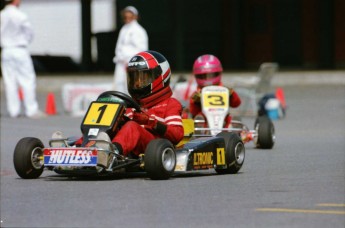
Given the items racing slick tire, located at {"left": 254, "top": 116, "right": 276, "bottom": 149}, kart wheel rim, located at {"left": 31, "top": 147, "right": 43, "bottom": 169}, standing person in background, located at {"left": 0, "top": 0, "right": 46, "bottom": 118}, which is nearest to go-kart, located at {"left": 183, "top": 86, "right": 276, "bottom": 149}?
racing slick tire, located at {"left": 254, "top": 116, "right": 276, "bottom": 149}

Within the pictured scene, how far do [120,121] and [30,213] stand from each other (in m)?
2.20

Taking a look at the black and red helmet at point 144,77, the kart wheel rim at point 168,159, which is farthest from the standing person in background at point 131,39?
the kart wheel rim at point 168,159

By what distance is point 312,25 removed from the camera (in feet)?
110

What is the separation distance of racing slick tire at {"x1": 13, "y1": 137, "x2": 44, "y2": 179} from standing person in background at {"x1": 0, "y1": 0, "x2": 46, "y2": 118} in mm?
9708

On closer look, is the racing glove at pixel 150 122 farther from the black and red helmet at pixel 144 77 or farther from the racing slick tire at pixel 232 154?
the racing slick tire at pixel 232 154

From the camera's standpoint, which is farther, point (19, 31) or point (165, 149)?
point (19, 31)

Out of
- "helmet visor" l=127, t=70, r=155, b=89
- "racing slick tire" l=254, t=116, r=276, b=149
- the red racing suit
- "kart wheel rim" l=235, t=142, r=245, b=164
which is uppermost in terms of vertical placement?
"helmet visor" l=127, t=70, r=155, b=89

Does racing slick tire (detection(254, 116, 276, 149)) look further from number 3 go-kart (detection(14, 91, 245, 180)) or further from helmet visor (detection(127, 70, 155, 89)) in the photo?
helmet visor (detection(127, 70, 155, 89))

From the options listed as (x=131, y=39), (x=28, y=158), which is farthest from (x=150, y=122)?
(x=131, y=39)

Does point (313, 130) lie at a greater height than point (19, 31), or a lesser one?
lesser

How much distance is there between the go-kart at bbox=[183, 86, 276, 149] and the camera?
13188mm

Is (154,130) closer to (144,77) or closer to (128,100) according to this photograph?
(128,100)

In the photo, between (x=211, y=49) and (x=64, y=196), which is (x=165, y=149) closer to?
(x=64, y=196)

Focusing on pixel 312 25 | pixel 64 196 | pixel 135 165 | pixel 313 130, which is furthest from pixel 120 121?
pixel 312 25
